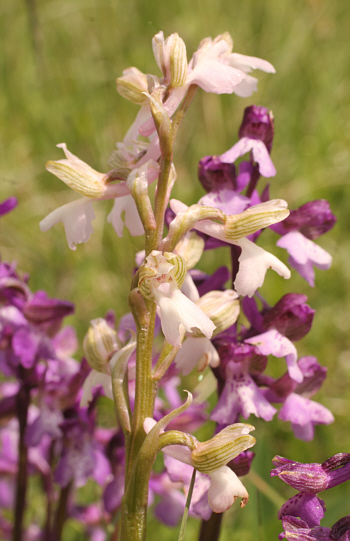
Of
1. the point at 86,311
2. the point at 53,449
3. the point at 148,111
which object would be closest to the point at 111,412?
the point at 86,311

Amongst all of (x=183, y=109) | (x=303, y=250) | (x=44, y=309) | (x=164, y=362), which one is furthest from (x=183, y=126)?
(x=164, y=362)

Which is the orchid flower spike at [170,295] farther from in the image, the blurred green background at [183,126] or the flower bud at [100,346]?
the blurred green background at [183,126]

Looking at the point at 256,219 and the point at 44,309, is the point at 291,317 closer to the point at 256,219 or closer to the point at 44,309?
the point at 256,219

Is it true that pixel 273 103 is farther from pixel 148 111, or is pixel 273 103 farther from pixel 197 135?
pixel 148 111

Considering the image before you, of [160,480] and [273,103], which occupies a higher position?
[273,103]

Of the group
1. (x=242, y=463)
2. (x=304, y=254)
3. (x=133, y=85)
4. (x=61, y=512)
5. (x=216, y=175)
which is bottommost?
(x=61, y=512)
